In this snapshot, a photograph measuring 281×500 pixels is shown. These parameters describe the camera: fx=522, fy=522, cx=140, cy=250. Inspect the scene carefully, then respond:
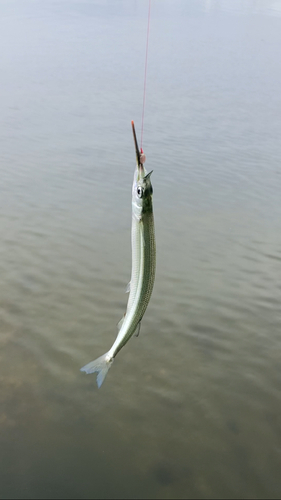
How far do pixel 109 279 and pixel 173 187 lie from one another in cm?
483

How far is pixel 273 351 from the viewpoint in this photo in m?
5.82

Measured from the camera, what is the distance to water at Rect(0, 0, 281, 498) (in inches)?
169

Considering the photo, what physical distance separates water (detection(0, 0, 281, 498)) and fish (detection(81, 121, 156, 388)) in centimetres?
142

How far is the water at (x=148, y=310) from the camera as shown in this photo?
430 cm

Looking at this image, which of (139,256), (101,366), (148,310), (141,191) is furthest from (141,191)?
(148,310)

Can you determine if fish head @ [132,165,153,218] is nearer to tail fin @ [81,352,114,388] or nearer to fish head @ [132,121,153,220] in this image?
fish head @ [132,121,153,220]

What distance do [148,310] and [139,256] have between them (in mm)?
3352

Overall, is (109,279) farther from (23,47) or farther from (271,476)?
(23,47)

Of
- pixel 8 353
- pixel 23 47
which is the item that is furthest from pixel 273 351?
pixel 23 47

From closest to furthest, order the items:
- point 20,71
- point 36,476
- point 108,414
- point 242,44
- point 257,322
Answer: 1. point 36,476
2. point 108,414
3. point 257,322
4. point 20,71
5. point 242,44

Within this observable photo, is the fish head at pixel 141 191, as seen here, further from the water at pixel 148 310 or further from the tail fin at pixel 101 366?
the water at pixel 148 310

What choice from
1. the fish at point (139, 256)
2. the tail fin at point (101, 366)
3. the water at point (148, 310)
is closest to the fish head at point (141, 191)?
the fish at point (139, 256)

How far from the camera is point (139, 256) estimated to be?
10.5 feet

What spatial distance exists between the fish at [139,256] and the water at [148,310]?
142cm
